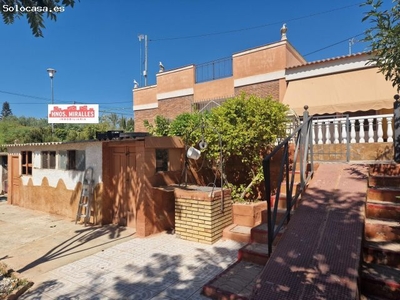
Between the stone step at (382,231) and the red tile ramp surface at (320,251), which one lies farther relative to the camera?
the stone step at (382,231)

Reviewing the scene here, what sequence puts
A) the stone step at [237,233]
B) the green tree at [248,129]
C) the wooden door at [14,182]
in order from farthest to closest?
the wooden door at [14,182] → the green tree at [248,129] → the stone step at [237,233]

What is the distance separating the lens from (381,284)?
2.74 m

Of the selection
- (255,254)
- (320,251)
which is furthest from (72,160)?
(320,251)

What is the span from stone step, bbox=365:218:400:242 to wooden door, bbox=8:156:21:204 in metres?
13.7

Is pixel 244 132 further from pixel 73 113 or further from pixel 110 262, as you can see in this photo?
pixel 73 113

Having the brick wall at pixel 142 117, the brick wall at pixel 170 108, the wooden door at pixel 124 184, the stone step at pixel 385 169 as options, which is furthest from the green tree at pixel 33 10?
the brick wall at pixel 142 117

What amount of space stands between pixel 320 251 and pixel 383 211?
5.57 feet

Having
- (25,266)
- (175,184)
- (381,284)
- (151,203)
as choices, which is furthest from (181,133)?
(381,284)

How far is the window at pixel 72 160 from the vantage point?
9000 millimetres

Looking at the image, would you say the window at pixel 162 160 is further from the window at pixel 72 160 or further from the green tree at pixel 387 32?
the green tree at pixel 387 32

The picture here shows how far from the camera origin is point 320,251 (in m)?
2.90

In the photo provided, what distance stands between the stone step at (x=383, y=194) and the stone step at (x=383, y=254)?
1154mm

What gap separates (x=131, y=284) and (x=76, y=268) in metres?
1.42

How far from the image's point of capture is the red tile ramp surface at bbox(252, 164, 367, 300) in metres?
2.44
